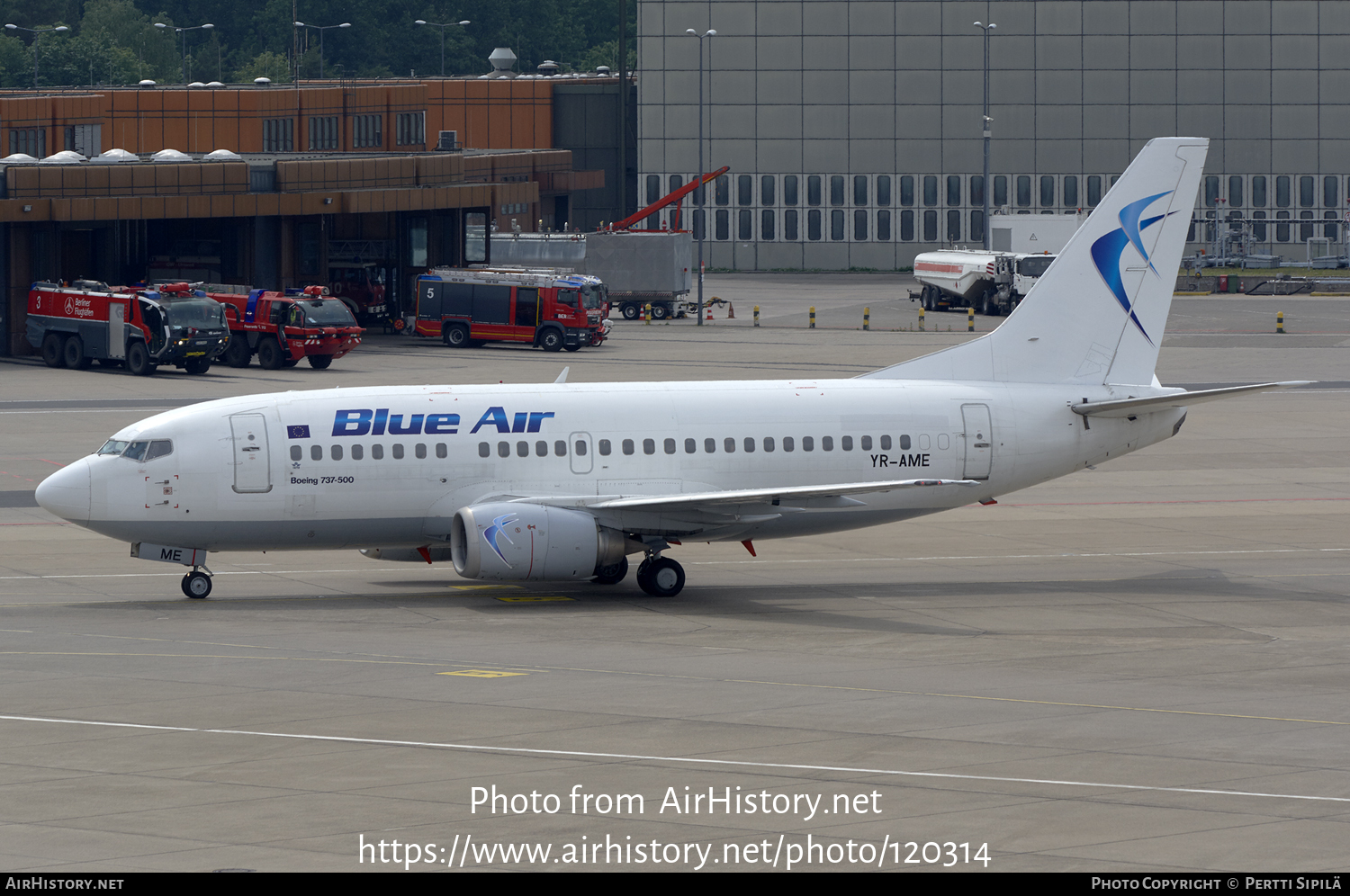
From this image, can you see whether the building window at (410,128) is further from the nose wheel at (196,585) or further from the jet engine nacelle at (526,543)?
the jet engine nacelle at (526,543)

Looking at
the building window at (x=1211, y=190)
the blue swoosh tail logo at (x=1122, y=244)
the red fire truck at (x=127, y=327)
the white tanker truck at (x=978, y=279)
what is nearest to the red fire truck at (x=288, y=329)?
the red fire truck at (x=127, y=327)

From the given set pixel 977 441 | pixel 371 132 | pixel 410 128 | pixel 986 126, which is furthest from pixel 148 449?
pixel 410 128

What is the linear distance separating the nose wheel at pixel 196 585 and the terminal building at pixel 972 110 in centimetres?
10815

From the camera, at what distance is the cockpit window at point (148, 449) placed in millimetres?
34375

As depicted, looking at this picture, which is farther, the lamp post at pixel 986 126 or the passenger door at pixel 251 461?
the lamp post at pixel 986 126

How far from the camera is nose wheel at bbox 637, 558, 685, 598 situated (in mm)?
35250

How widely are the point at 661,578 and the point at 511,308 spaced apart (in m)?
54.7

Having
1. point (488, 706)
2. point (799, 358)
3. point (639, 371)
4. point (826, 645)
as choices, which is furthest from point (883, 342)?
point (488, 706)

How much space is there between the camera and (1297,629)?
1267 inches

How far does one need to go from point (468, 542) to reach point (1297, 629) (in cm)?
1520

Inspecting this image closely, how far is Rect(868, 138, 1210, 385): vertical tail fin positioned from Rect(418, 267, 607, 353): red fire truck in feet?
163

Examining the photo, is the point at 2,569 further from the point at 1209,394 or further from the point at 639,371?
the point at 639,371

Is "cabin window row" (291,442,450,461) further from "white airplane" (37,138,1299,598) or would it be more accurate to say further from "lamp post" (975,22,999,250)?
"lamp post" (975,22,999,250)

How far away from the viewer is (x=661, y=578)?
35219 mm
